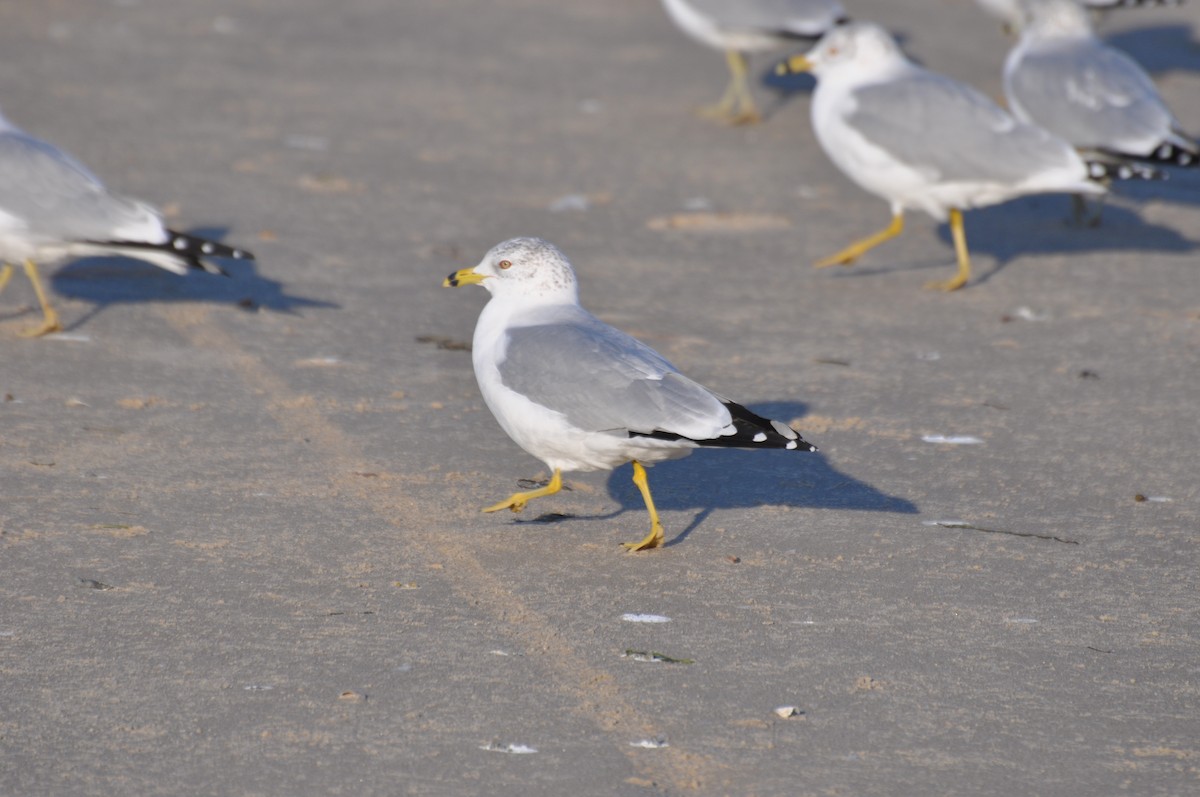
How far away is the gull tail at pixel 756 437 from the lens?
14.5ft

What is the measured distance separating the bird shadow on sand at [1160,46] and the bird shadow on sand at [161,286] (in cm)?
817

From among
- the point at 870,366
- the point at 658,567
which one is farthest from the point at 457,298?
the point at 658,567

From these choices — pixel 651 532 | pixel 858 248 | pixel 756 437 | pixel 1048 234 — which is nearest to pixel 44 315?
pixel 651 532

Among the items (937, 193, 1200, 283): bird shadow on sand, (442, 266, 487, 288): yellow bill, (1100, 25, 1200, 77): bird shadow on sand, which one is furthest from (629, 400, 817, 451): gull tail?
(1100, 25, 1200, 77): bird shadow on sand

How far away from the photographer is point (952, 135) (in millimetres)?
7875

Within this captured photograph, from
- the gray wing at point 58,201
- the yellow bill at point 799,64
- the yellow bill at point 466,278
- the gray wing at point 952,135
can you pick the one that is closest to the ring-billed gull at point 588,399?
the yellow bill at point 466,278

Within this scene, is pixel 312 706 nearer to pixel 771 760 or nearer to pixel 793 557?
pixel 771 760

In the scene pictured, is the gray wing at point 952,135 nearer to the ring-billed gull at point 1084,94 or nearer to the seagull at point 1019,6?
the ring-billed gull at point 1084,94

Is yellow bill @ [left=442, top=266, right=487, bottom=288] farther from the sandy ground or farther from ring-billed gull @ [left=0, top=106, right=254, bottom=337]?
ring-billed gull @ [left=0, top=106, right=254, bottom=337]

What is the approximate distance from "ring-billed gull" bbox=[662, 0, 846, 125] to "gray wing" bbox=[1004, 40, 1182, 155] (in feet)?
6.34

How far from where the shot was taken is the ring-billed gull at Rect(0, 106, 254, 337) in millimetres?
6523

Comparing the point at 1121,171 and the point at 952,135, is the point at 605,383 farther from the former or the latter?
the point at 1121,171

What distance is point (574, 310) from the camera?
5.13 m

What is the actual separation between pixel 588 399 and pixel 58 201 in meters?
3.15
